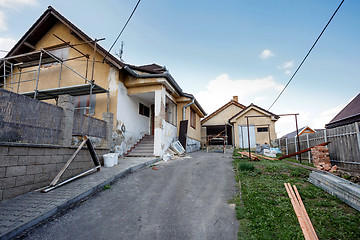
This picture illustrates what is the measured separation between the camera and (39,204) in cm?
318

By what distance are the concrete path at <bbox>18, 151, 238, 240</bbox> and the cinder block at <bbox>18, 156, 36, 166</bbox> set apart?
5.13 feet

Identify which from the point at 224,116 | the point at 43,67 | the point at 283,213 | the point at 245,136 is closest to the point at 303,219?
the point at 283,213

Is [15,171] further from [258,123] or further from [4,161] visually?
[258,123]

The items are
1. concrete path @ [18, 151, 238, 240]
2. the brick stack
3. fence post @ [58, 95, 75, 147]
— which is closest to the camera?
concrete path @ [18, 151, 238, 240]

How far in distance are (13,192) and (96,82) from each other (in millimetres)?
6067

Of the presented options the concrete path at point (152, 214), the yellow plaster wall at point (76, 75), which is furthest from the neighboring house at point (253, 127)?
the concrete path at point (152, 214)

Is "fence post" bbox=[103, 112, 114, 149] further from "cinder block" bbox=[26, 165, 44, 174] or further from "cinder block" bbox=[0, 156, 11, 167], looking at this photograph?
"cinder block" bbox=[0, 156, 11, 167]


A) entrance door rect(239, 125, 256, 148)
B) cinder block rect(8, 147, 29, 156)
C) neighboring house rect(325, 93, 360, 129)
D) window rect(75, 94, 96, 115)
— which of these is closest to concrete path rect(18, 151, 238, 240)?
cinder block rect(8, 147, 29, 156)

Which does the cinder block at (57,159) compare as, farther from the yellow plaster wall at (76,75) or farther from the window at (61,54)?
the window at (61,54)

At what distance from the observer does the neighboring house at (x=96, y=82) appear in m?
8.13

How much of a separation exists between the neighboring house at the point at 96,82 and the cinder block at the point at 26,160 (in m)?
3.70

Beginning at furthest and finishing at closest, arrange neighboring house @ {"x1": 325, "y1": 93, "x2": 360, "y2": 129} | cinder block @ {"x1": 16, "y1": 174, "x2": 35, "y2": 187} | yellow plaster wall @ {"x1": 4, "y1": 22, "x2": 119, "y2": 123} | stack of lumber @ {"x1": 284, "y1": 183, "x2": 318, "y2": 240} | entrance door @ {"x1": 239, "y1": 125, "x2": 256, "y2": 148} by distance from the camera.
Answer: entrance door @ {"x1": 239, "y1": 125, "x2": 256, "y2": 148} < neighboring house @ {"x1": 325, "y1": 93, "x2": 360, "y2": 129} < yellow plaster wall @ {"x1": 4, "y1": 22, "x2": 119, "y2": 123} < cinder block @ {"x1": 16, "y1": 174, "x2": 35, "y2": 187} < stack of lumber @ {"x1": 284, "y1": 183, "x2": 318, "y2": 240}

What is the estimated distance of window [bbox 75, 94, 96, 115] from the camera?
8648 mm

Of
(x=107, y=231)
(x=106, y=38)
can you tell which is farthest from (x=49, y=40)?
(x=107, y=231)
